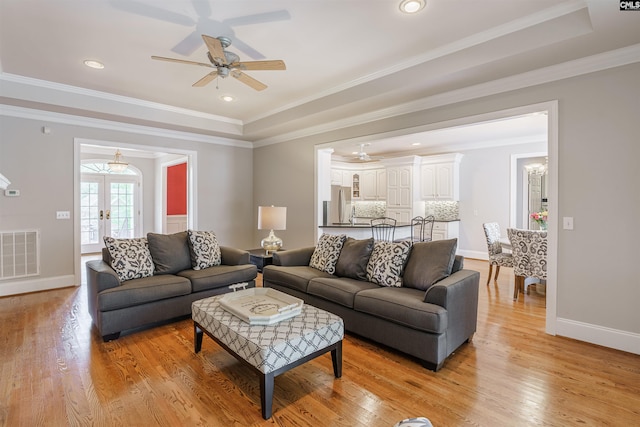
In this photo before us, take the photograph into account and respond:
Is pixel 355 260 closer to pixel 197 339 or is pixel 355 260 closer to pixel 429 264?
pixel 429 264

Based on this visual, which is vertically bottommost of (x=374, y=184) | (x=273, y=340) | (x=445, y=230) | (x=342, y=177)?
(x=273, y=340)

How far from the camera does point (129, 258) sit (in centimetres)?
348

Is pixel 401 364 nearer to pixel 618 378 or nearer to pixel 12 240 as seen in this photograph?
pixel 618 378

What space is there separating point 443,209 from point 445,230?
802 millimetres

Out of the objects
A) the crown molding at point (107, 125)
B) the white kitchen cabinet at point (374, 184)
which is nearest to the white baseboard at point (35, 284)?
the crown molding at point (107, 125)

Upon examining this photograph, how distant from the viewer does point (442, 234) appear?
7.40m

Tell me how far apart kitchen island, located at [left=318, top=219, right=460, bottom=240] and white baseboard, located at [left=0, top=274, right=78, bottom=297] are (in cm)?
398

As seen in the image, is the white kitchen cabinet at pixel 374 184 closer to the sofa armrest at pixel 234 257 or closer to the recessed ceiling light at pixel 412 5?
the sofa armrest at pixel 234 257

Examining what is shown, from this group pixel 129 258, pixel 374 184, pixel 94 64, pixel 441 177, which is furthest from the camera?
pixel 374 184

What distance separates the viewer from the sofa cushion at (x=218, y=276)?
3611mm

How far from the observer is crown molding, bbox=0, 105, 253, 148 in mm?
4477

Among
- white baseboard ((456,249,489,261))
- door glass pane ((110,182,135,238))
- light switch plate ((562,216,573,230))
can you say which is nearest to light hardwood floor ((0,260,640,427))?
light switch plate ((562,216,573,230))

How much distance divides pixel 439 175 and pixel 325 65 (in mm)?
5022

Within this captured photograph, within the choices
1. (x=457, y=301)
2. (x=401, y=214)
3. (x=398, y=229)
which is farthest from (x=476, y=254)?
(x=457, y=301)
